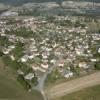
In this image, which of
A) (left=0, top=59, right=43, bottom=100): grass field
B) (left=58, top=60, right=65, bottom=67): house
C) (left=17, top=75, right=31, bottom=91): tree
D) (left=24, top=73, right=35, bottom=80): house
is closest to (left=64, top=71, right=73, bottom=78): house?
(left=58, top=60, right=65, bottom=67): house

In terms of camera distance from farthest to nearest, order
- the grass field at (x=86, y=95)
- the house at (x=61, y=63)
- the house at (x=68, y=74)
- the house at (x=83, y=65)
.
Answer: the house at (x=61, y=63), the house at (x=83, y=65), the house at (x=68, y=74), the grass field at (x=86, y=95)

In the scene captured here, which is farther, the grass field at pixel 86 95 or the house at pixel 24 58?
the house at pixel 24 58

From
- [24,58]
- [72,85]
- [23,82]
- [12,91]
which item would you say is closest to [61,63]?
[24,58]

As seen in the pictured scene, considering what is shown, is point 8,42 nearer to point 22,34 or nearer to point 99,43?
point 22,34

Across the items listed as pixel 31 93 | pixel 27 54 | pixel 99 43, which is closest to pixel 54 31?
pixel 99 43

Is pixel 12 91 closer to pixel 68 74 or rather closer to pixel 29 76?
pixel 29 76

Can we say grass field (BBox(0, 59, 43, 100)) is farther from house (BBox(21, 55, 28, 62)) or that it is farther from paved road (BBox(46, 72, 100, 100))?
house (BBox(21, 55, 28, 62))

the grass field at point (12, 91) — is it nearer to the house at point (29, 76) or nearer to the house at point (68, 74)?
the house at point (29, 76)

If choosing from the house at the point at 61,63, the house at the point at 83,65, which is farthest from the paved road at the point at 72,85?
the house at the point at 61,63
